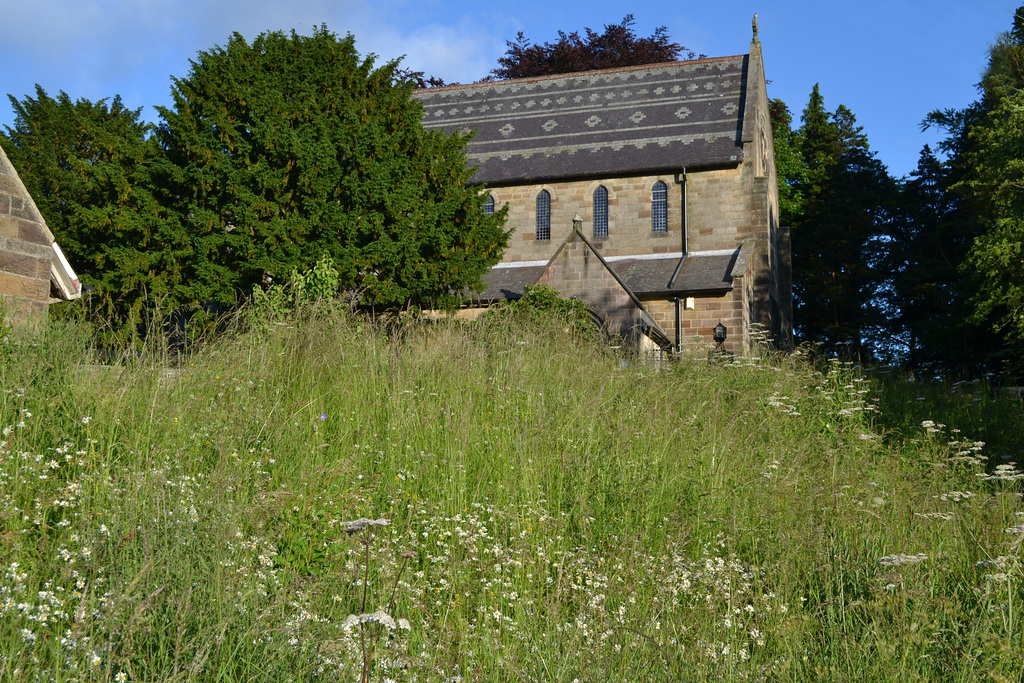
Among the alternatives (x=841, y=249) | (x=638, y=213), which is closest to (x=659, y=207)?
(x=638, y=213)

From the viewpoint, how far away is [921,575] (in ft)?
15.1

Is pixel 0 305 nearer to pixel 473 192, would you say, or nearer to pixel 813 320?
pixel 473 192

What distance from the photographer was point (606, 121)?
2869 cm

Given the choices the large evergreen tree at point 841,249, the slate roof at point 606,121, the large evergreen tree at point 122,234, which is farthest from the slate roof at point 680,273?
the large evergreen tree at point 122,234

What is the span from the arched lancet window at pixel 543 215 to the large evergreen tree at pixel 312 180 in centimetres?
1060

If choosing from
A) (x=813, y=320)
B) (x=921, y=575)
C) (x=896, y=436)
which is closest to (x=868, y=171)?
(x=813, y=320)

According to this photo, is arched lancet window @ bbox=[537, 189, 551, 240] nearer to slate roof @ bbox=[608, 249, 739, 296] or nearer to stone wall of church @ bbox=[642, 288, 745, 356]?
slate roof @ bbox=[608, 249, 739, 296]

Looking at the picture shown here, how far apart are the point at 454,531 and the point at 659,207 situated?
23187mm

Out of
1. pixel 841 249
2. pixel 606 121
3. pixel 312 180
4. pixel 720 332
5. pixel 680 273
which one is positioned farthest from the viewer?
pixel 841 249

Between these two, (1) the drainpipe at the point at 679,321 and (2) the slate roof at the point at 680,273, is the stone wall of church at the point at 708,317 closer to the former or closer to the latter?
(1) the drainpipe at the point at 679,321

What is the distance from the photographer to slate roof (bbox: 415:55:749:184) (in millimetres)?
26922

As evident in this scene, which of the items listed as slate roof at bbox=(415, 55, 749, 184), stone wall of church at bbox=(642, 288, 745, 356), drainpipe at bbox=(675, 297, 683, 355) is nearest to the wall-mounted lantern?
stone wall of church at bbox=(642, 288, 745, 356)

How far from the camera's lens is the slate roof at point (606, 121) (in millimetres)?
26922

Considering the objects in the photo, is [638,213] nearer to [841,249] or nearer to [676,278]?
[676,278]
